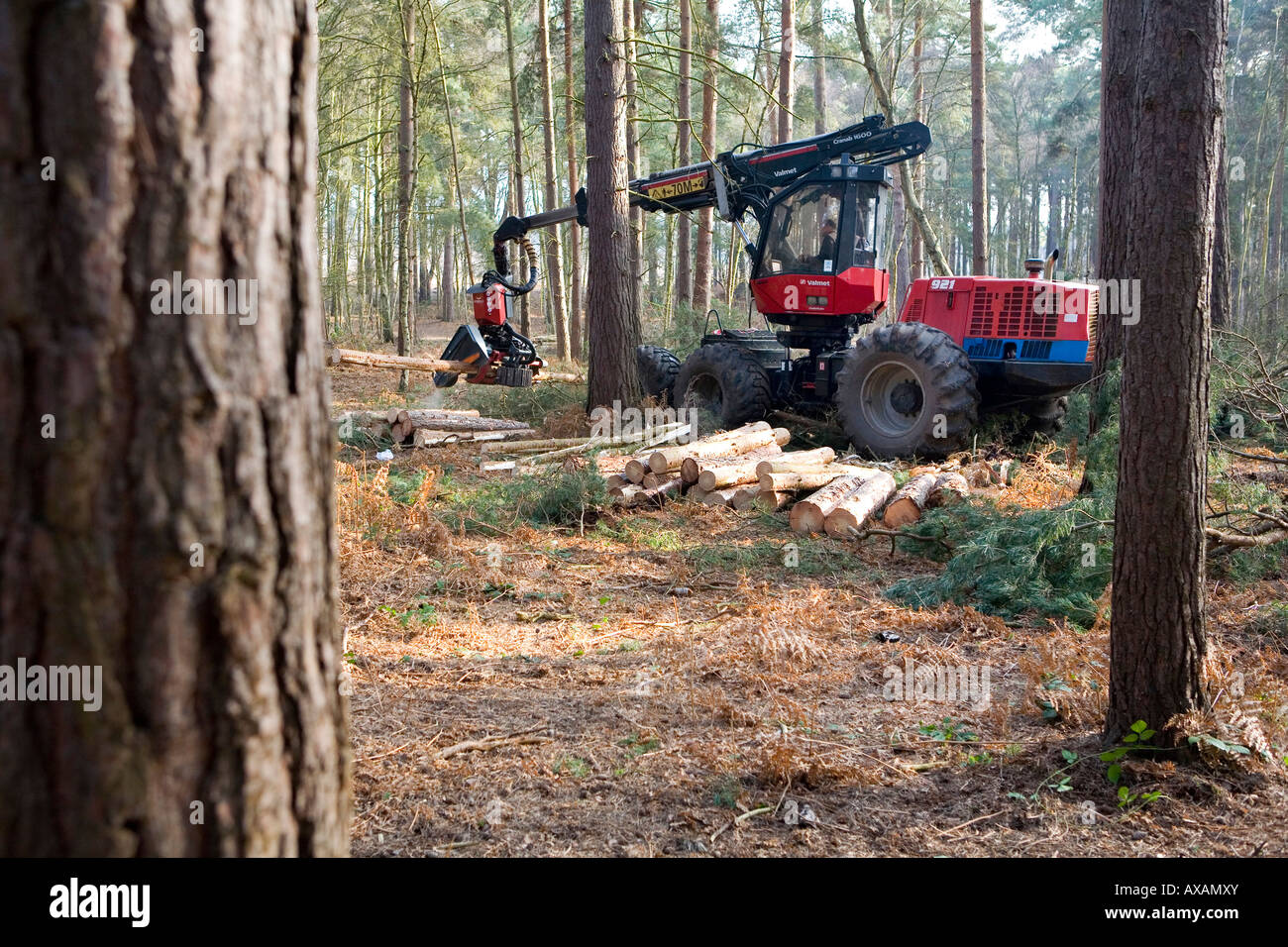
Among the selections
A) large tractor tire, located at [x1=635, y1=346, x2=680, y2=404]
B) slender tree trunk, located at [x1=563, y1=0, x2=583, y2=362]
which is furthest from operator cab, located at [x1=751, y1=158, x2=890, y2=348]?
slender tree trunk, located at [x1=563, y1=0, x2=583, y2=362]

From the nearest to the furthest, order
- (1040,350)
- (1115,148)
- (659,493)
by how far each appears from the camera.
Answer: (1115,148) → (659,493) → (1040,350)

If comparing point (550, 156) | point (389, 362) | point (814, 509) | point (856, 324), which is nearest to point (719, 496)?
point (814, 509)

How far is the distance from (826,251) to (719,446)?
3.32 m

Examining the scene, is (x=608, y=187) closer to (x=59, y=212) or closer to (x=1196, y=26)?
(x=1196, y=26)

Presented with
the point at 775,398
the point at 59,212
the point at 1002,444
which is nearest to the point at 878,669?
the point at 59,212

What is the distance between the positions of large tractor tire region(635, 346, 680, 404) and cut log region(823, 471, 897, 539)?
14.8 ft

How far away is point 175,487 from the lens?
5.20 feet

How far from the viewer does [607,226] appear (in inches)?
432

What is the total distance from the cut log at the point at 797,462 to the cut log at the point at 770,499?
0.28 metres

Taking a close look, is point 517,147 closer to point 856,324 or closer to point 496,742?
point 856,324

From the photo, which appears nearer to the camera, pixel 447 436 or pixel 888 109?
pixel 447 436

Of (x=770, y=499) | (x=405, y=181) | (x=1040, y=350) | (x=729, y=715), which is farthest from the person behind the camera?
(x=405, y=181)

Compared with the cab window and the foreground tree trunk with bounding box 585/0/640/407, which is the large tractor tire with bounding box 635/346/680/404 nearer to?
the foreground tree trunk with bounding box 585/0/640/407

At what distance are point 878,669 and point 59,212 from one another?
4361 mm
